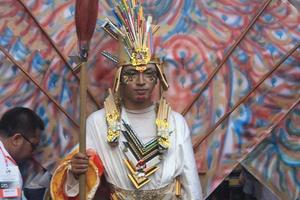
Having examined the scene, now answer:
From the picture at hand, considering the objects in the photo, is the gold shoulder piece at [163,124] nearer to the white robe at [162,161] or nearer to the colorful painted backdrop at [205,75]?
the white robe at [162,161]

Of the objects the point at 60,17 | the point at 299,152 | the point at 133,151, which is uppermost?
the point at 60,17

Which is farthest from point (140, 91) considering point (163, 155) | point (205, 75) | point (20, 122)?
point (20, 122)

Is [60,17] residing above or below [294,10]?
above

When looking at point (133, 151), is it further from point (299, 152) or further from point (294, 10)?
point (294, 10)

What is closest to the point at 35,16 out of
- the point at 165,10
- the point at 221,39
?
the point at 165,10

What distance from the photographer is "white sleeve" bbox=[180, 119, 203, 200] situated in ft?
12.5

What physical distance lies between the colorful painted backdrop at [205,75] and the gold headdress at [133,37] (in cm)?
24

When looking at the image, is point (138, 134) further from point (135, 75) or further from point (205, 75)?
point (205, 75)

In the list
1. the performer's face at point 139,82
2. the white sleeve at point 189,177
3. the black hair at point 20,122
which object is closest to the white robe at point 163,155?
the white sleeve at point 189,177

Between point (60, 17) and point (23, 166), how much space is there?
89 cm

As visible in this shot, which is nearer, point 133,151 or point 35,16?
point 133,151

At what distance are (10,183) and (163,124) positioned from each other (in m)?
0.91

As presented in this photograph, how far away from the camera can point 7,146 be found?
379 centimetres

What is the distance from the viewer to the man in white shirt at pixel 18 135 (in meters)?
A: 3.54
